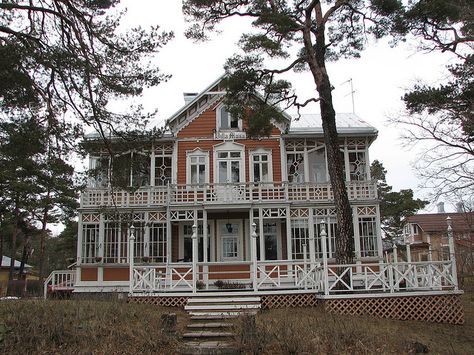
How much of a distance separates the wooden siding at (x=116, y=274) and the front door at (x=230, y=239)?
4348 mm

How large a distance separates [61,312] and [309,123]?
1722cm

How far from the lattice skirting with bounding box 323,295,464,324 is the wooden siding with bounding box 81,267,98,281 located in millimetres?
11365

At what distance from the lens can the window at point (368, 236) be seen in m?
21.0

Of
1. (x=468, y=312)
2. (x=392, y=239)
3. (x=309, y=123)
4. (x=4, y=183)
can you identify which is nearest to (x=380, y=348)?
(x=468, y=312)

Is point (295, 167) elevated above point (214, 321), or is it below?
above

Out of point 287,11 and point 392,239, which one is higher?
point 287,11

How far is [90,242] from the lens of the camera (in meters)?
21.3

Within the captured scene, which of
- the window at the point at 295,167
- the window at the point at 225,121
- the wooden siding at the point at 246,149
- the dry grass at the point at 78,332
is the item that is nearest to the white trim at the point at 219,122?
the window at the point at 225,121

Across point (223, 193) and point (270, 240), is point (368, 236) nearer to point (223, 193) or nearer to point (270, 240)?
point (270, 240)

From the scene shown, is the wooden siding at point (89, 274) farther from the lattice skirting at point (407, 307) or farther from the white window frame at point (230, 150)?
the lattice skirting at point (407, 307)

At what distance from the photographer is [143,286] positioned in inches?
635

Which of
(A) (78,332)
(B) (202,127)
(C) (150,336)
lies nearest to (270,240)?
(B) (202,127)

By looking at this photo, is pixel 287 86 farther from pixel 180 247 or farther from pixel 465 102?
pixel 180 247

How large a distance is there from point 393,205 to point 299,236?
1387 centimetres
